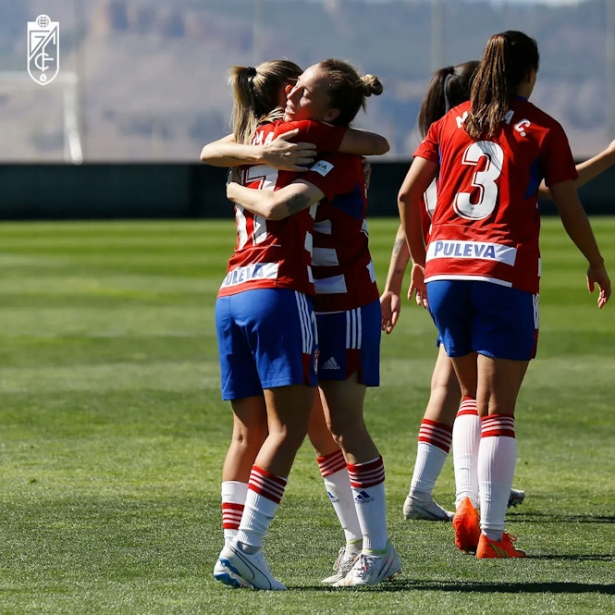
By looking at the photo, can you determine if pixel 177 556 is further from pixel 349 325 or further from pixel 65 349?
pixel 65 349

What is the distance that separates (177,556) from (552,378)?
6008 millimetres

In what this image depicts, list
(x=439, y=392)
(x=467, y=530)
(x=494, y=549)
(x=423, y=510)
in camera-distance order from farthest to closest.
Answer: (x=439, y=392)
(x=423, y=510)
(x=467, y=530)
(x=494, y=549)

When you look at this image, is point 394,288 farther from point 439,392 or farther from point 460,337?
point 460,337

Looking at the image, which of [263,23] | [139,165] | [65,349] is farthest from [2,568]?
[263,23]

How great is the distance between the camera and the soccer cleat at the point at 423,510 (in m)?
5.77

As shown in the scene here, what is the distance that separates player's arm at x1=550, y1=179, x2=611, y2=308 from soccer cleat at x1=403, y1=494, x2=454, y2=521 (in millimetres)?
1330

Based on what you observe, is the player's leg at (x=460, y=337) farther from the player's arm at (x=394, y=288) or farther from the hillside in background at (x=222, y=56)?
the hillside in background at (x=222, y=56)

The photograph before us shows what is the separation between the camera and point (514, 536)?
525 cm

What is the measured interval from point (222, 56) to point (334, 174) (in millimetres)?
53703

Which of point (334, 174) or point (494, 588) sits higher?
point (334, 174)

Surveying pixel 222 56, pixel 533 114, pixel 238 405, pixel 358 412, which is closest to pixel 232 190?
pixel 238 405

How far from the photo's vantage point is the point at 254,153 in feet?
14.3

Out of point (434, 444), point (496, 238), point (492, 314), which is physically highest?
point (496, 238)

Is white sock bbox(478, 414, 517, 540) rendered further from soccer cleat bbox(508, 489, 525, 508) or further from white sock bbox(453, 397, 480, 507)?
soccer cleat bbox(508, 489, 525, 508)
